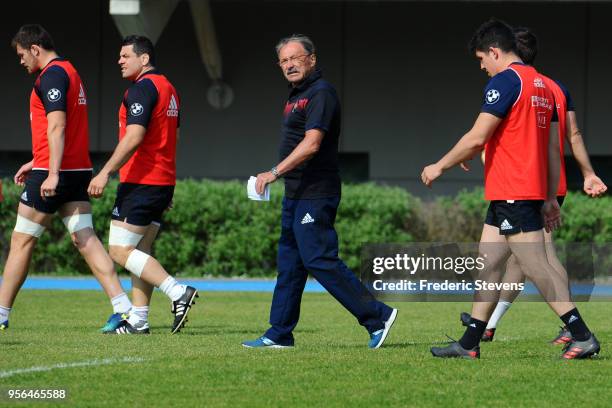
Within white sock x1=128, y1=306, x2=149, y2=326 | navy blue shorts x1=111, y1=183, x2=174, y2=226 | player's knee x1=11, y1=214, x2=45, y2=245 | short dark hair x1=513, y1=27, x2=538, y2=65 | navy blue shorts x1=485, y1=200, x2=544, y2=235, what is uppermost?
short dark hair x1=513, y1=27, x2=538, y2=65

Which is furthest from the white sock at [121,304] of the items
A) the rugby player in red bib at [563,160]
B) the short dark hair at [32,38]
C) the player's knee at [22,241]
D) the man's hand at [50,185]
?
the rugby player in red bib at [563,160]

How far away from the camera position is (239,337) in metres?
8.55

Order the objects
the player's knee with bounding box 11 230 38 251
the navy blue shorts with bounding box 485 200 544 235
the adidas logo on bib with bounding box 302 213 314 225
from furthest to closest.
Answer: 1. the player's knee with bounding box 11 230 38 251
2. the adidas logo on bib with bounding box 302 213 314 225
3. the navy blue shorts with bounding box 485 200 544 235

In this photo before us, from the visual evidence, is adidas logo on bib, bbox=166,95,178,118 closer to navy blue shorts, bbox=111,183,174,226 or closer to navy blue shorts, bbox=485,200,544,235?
navy blue shorts, bbox=111,183,174,226

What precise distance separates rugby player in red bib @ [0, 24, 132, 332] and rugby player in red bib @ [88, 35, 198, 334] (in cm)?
25

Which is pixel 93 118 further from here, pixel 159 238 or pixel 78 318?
pixel 78 318

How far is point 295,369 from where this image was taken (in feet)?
21.2

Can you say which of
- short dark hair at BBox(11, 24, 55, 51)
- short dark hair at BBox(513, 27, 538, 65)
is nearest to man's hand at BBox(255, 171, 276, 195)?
short dark hair at BBox(513, 27, 538, 65)

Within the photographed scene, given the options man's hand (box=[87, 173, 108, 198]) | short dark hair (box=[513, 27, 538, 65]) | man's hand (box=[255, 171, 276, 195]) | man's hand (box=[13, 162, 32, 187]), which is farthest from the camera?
man's hand (box=[13, 162, 32, 187])

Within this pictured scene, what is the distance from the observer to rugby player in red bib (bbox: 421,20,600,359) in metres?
6.74

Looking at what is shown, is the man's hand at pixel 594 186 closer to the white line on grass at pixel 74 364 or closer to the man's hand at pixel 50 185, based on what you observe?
the white line on grass at pixel 74 364

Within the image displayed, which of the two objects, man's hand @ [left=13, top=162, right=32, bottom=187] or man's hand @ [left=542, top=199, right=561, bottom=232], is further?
man's hand @ [left=13, top=162, right=32, bottom=187]

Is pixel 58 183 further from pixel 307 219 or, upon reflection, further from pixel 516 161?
pixel 516 161

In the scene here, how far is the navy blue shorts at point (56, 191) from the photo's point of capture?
8.71 m
